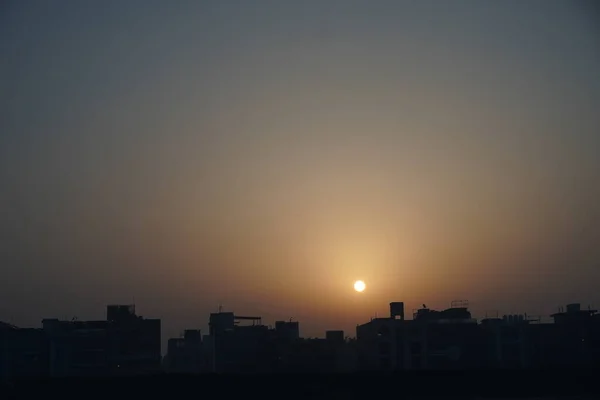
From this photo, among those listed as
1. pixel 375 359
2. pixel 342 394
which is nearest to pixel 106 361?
pixel 375 359

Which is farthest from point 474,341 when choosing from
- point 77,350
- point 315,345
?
point 77,350

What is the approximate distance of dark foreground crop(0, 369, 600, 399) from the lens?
119 feet

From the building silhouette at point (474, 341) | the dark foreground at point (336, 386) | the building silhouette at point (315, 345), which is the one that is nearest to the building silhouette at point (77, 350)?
the building silhouette at point (315, 345)

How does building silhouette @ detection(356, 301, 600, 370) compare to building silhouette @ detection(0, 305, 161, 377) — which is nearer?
building silhouette @ detection(0, 305, 161, 377)

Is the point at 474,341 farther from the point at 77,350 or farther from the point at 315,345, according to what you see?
the point at 77,350

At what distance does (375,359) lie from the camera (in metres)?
75.1

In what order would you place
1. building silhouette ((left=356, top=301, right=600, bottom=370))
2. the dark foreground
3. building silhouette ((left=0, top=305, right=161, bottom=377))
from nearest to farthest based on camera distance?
1. the dark foreground
2. building silhouette ((left=0, top=305, right=161, bottom=377))
3. building silhouette ((left=356, top=301, right=600, bottom=370))

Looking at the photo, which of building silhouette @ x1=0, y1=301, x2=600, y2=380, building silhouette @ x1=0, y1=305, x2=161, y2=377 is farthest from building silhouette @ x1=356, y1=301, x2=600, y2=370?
building silhouette @ x1=0, y1=305, x2=161, y2=377

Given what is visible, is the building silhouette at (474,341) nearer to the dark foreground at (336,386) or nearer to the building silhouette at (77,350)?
the building silhouette at (77,350)

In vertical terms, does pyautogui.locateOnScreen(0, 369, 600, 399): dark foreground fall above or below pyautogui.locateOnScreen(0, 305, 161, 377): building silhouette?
below

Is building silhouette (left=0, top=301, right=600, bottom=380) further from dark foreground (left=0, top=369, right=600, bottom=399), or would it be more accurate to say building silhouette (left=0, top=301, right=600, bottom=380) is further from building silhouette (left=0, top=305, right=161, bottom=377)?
→ dark foreground (left=0, top=369, right=600, bottom=399)

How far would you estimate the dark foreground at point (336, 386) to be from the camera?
36.4 m

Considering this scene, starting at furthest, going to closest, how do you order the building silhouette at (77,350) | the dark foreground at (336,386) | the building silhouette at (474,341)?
the building silhouette at (474,341), the building silhouette at (77,350), the dark foreground at (336,386)

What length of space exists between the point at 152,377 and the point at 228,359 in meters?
37.7
